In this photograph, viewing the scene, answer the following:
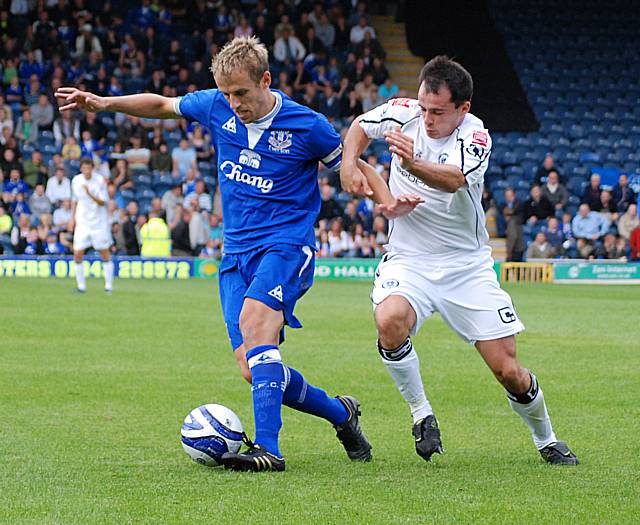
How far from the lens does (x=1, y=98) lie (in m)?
28.8

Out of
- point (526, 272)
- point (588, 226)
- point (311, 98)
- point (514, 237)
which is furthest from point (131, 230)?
point (588, 226)

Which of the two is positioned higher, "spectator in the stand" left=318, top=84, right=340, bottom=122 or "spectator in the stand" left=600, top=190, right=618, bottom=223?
"spectator in the stand" left=318, top=84, right=340, bottom=122

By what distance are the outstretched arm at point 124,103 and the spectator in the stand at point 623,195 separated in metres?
24.0

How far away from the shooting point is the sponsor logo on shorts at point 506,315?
6.50 metres

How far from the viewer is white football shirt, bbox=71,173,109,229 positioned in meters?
20.9

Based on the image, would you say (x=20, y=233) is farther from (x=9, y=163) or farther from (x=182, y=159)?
(x=182, y=159)

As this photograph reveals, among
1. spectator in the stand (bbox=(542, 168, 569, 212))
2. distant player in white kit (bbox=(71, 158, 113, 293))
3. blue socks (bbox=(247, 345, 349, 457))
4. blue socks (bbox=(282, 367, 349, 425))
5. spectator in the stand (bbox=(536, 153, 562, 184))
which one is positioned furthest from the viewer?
spectator in the stand (bbox=(536, 153, 562, 184))

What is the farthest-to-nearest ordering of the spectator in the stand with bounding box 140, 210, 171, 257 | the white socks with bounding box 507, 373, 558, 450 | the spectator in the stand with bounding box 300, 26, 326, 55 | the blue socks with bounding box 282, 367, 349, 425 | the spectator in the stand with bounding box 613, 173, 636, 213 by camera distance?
the spectator in the stand with bounding box 300, 26, 326, 55 → the spectator in the stand with bounding box 613, 173, 636, 213 → the spectator in the stand with bounding box 140, 210, 171, 257 → the white socks with bounding box 507, 373, 558, 450 → the blue socks with bounding box 282, 367, 349, 425

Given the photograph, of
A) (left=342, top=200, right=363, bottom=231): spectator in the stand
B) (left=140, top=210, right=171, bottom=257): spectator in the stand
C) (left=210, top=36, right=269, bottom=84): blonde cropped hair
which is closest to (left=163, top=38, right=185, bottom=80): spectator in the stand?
(left=140, top=210, right=171, bottom=257): spectator in the stand

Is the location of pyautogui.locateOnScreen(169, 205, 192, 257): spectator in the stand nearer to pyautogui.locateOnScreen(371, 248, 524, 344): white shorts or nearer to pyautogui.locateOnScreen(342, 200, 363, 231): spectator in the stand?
pyautogui.locateOnScreen(342, 200, 363, 231): spectator in the stand

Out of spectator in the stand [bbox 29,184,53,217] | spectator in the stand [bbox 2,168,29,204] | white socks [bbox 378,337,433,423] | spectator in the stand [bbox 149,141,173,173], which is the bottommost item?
spectator in the stand [bbox 29,184,53,217]

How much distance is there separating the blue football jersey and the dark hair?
66 cm

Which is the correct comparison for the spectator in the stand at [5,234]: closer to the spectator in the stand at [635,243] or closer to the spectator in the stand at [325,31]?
the spectator in the stand at [325,31]

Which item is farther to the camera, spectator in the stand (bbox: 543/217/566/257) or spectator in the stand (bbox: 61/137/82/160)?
spectator in the stand (bbox: 543/217/566/257)
